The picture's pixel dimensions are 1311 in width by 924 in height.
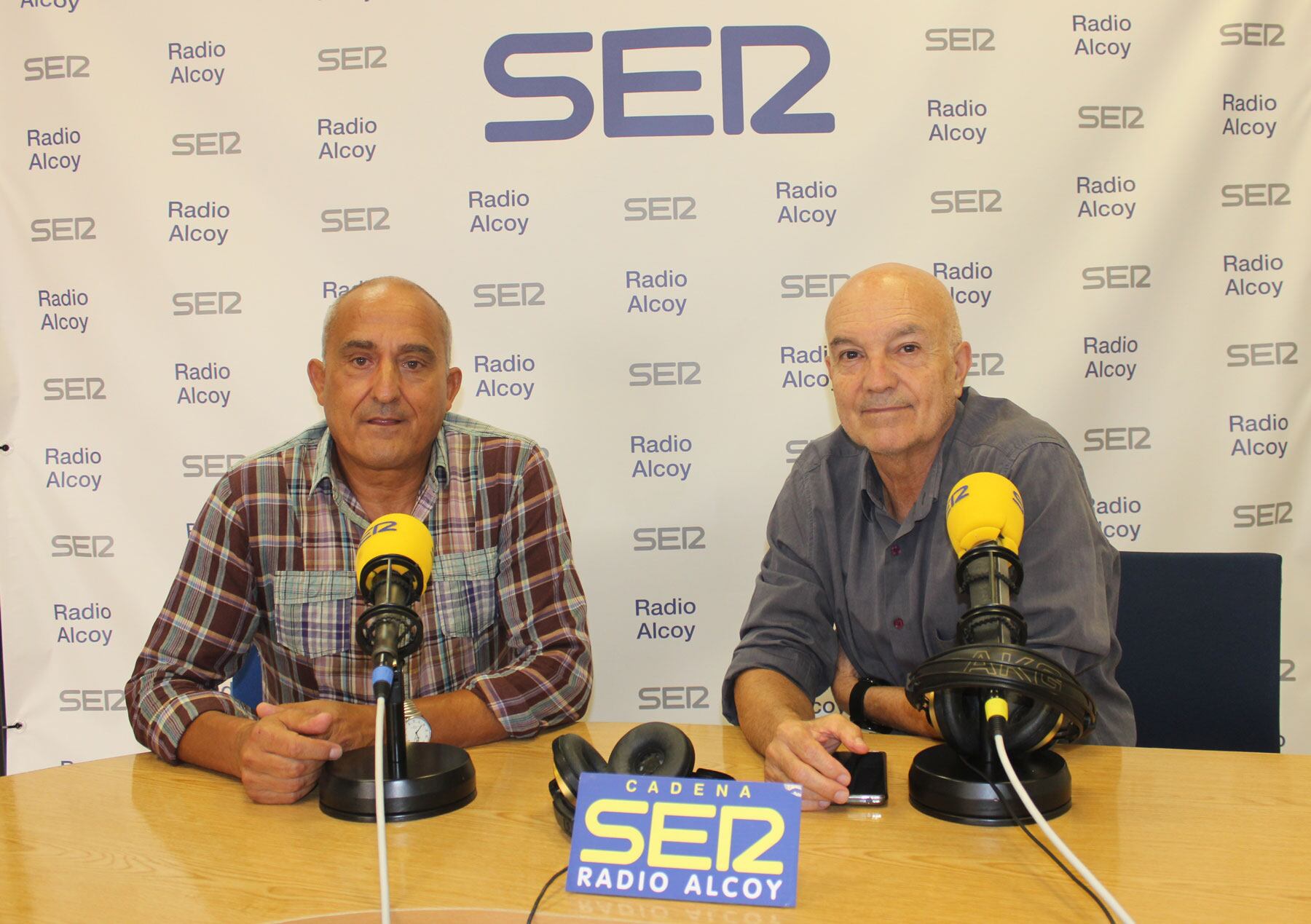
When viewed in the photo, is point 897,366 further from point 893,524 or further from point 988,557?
point 988,557

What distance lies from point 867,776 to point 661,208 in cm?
212

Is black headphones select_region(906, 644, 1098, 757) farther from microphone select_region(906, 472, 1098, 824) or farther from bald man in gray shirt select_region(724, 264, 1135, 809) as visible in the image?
bald man in gray shirt select_region(724, 264, 1135, 809)

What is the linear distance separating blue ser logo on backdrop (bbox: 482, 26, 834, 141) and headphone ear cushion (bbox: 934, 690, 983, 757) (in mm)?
2220

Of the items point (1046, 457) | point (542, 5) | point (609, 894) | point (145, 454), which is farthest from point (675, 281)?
point (609, 894)

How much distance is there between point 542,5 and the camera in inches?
129

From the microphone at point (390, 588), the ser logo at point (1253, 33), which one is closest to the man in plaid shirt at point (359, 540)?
the microphone at point (390, 588)

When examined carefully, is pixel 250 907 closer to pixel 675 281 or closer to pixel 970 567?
pixel 970 567

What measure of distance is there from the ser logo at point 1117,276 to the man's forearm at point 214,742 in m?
2.62

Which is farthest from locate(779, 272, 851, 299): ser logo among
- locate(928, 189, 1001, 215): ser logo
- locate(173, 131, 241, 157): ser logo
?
locate(173, 131, 241, 157): ser logo

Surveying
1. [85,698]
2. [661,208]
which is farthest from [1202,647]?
[85,698]

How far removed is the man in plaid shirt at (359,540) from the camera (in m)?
2.19

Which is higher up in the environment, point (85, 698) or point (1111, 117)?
point (1111, 117)

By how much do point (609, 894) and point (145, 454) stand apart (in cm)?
261

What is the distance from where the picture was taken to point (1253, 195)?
10.5 feet
